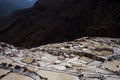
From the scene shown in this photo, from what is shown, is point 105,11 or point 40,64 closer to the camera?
point 40,64

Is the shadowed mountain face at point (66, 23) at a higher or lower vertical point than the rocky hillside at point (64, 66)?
higher

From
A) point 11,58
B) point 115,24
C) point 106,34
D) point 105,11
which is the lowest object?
point 11,58

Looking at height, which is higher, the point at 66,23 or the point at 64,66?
the point at 66,23

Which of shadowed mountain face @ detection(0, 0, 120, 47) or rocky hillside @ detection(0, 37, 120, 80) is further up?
shadowed mountain face @ detection(0, 0, 120, 47)

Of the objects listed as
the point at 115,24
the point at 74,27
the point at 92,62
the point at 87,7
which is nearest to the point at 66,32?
the point at 74,27

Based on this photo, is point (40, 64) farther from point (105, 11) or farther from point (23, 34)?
point (23, 34)

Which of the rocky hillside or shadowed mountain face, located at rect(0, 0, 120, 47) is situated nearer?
the rocky hillside

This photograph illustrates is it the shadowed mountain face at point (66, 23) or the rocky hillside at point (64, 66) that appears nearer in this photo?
the rocky hillside at point (64, 66)

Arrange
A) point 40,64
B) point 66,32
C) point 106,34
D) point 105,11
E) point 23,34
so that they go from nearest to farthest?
1. point 40,64
2. point 106,34
3. point 105,11
4. point 66,32
5. point 23,34
